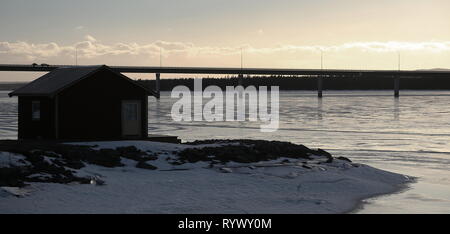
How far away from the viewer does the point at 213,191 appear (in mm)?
22062

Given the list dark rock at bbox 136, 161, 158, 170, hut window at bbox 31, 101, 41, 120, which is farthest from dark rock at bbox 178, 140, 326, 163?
hut window at bbox 31, 101, 41, 120

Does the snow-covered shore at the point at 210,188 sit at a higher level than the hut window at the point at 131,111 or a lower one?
lower

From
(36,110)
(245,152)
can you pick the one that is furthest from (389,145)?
(36,110)

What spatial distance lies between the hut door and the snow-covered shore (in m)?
3.36

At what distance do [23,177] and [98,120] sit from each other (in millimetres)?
10682

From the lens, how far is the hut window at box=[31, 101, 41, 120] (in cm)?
3225

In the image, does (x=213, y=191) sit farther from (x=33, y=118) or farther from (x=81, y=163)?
(x=33, y=118)

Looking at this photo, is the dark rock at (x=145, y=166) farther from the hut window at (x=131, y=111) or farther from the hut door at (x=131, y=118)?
the hut window at (x=131, y=111)

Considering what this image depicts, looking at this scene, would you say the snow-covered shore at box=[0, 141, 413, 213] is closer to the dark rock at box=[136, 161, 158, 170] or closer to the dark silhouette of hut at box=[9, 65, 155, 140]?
the dark rock at box=[136, 161, 158, 170]

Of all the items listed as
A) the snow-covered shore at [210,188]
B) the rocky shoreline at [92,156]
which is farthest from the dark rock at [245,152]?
the snow-covered shore at [210,188]

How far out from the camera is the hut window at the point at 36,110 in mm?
32250

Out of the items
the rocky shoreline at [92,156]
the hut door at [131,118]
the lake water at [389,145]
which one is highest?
the hut door at [131,118]

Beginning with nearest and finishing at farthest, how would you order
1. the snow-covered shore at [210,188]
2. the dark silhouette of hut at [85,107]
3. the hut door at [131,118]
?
1. the snow-covered shore at [210,188]
2. the dark silhouette of hut at [85,107]
3. the hut door at [131,118]

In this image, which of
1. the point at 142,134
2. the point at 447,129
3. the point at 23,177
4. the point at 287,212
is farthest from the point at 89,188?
the point at 447,129
